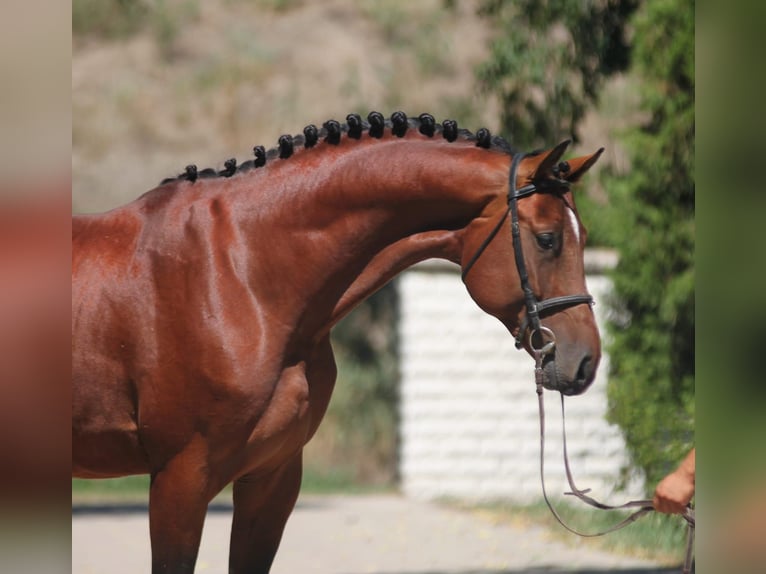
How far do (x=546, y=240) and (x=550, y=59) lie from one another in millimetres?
4335

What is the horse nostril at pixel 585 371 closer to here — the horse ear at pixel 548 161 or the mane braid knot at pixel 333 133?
the horse ear at pixel 548 161

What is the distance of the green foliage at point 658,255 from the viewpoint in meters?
6.54

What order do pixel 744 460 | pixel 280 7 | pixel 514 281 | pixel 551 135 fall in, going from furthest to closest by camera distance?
pixel 280 7
pixel 551 135
pixel 514 281
pixel 744 460

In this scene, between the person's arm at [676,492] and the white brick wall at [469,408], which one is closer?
the person's arm at [676,492]

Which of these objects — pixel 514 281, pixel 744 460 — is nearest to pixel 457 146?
pixel 514 281

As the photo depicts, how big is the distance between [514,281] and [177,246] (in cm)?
104

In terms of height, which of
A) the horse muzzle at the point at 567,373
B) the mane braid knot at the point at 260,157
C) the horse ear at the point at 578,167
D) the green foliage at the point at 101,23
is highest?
the green foliage at the point at 101,23

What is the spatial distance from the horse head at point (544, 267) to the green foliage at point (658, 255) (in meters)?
3.41

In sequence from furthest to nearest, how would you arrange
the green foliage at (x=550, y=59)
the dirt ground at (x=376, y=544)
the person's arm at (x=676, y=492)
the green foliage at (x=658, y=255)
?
the green foliage at (x=550, y=59), the dirt ground at (x=376, y=544), the green foliage at (x=658, y=255), the person's arm at (x=676, y=492)

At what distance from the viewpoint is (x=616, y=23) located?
7.09m

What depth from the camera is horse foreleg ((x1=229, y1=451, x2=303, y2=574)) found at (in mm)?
3527

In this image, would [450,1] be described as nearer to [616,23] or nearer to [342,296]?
[616,23]

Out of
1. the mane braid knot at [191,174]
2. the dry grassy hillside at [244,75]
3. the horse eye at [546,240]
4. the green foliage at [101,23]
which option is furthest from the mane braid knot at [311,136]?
the green foliage at [101,23]

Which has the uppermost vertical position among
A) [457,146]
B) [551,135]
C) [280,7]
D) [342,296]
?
[280,7]
